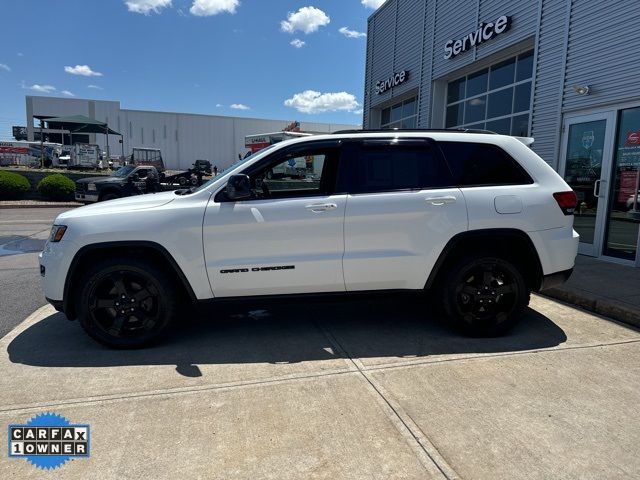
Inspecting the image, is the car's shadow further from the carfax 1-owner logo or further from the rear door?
the carfax 1-owner logo

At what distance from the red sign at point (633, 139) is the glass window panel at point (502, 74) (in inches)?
144

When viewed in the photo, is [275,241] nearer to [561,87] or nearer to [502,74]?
[561,87]

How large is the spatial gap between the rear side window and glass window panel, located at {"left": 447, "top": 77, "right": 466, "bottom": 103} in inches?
349

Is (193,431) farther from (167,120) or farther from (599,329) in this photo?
(167,120)

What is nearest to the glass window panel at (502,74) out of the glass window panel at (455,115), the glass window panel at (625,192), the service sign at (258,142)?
the glass window panel at (455,115)

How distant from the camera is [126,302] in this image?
384 centimetres

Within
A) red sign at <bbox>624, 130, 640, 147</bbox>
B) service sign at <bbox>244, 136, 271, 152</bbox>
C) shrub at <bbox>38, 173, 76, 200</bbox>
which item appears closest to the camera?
red sign at <bbox>624, 130, 640, 147</bbox>

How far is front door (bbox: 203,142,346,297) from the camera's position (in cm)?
382

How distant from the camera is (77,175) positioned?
21.5 metres

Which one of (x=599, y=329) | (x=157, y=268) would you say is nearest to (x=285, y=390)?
(x=157, y=268)

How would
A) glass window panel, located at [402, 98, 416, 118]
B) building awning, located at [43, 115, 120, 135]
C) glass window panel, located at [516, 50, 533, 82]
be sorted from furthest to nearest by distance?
building awning, located at [43, 115, 120, 135] < glass window panel, located at [402, 98, 416, 118] < glass window panel, located at [516, 50, 533, 82]

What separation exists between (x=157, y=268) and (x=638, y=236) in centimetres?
712

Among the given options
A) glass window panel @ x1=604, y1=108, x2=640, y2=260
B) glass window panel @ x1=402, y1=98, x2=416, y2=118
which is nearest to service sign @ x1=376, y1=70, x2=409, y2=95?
glass window panel @ x1=402, y1=98, x2=416, y2=118

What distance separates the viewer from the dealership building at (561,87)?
23.7 feet
